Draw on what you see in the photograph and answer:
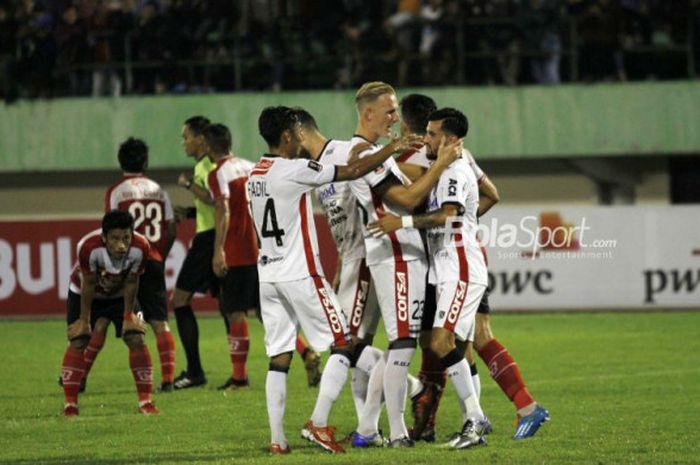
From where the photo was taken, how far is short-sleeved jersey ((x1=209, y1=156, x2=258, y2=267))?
13500 millimetres

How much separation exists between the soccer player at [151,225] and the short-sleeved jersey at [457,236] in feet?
12.1

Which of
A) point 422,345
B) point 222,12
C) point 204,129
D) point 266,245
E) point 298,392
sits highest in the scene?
point 222,12

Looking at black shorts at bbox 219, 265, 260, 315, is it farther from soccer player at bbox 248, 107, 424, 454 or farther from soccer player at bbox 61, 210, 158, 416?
soccer player at bbox 248, 107, 424, 454

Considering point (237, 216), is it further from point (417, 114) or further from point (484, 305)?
point (417, 114)

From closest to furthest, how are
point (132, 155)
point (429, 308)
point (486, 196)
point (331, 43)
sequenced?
point (429, 308) → point (486, 196) → point (132, 155) → point (331, 43)

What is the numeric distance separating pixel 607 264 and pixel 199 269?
30.9ft

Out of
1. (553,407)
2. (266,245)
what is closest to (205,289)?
(553,407)

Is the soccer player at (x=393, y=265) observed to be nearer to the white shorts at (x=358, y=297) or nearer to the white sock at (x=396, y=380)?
the white sock at (x=396, y=380)

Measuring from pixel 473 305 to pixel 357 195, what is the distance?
3.41ft

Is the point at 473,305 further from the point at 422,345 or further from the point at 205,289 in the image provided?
the point at 205,289

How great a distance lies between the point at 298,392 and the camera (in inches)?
514

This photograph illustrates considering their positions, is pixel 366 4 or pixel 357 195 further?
pixel 366 4

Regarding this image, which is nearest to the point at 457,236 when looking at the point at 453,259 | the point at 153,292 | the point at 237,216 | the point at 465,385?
the point at 453,259

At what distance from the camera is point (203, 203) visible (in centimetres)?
1391
